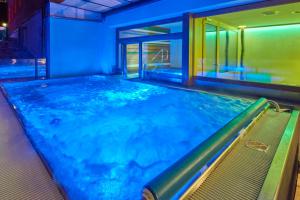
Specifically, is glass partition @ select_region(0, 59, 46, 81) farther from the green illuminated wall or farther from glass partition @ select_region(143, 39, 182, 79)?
the green illuminated wall

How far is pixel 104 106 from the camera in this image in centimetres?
499

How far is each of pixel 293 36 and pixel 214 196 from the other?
337 inches

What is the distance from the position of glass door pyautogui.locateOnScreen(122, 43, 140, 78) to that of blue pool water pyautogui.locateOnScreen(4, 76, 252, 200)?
3.61 metres

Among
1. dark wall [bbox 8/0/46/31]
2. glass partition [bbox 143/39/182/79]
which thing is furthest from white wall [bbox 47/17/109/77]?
glass partition [bbox 143/39/182/79]

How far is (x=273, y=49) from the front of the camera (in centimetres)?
863

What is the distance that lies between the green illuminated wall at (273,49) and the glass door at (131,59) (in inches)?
185

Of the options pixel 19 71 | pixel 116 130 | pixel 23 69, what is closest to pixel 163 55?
pixel 23 69

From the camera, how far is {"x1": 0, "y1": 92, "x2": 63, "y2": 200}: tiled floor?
161cm

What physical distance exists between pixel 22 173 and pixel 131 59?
9.18 meters

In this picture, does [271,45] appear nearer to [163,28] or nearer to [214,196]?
[163,28]

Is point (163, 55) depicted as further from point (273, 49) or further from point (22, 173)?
point (22, 173)

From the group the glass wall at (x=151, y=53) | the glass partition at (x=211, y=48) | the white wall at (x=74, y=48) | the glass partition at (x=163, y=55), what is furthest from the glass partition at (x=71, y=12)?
the glass partition at (x=211, y=48)

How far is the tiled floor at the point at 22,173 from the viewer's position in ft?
5.28

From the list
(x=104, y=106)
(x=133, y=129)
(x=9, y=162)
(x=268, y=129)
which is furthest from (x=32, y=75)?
(x=268, y=129)
